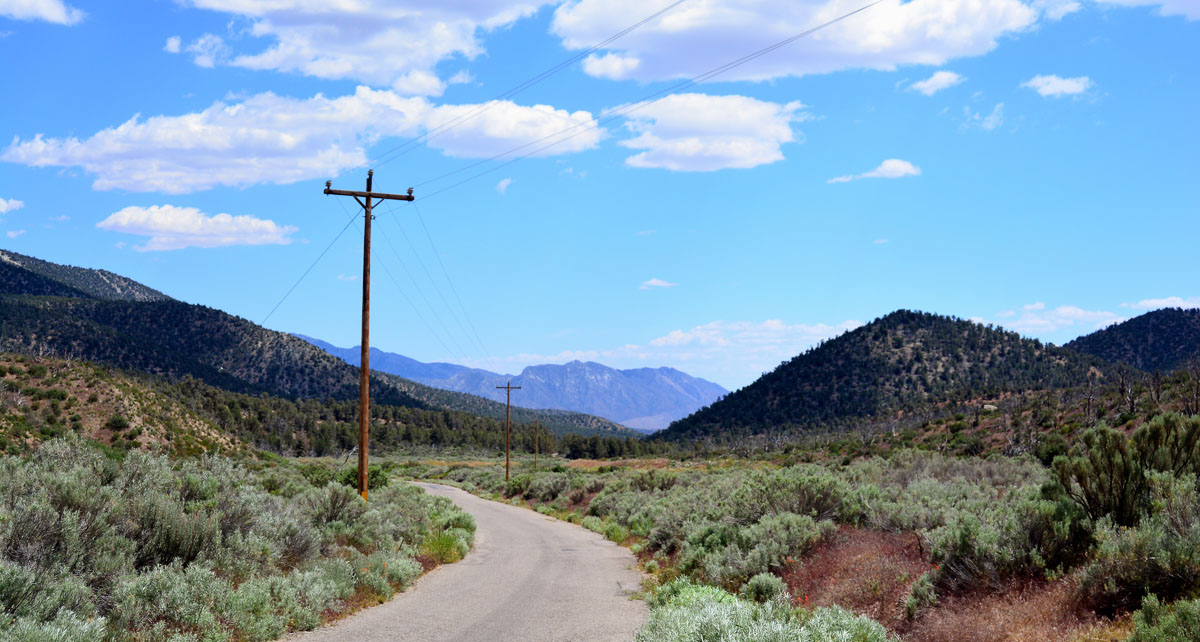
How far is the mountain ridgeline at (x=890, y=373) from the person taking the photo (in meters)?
108

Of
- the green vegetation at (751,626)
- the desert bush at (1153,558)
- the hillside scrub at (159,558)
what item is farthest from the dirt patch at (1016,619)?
the hillside scrub at (159,558)

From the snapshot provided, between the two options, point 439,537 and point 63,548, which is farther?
point 439,537

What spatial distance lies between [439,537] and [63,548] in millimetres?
12256

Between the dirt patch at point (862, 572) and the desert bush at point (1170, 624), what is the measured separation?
351cm

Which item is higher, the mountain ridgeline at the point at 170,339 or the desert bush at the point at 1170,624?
the mountain ridgeline at the point at 170,339

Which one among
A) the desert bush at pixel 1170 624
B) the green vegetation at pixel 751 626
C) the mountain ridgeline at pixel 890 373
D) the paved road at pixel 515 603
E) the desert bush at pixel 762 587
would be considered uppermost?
the mountain ridgeline at pixel 890 373

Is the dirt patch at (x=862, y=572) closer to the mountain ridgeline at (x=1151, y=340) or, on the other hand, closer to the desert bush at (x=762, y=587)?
the desert bush at (x=762, y=587)

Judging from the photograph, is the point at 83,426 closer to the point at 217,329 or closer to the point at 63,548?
the point at 63,548

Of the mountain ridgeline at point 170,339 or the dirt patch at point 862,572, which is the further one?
the mountain ridgeline at point 170,339

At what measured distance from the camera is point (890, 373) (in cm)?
12038

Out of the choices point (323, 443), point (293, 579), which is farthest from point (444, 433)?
point (293, 579)

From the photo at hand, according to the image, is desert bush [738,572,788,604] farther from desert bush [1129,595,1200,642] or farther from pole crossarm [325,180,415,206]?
pole crossarm [325,180,415,206]

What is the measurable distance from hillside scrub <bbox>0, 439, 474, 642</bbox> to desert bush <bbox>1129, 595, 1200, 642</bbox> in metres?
9.40

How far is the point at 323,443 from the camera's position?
122375 mm
